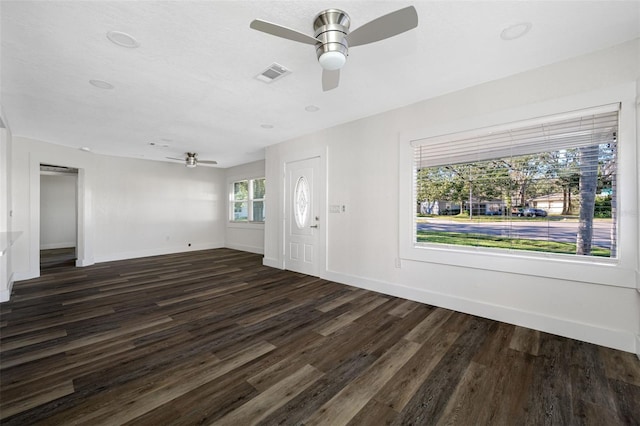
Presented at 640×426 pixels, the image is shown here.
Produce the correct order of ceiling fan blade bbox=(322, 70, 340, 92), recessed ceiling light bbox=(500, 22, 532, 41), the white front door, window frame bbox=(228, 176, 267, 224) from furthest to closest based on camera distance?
window frame bbox=(228, 176, 267, 224) → the white front door → ceiling fan blade bbox=(322, 70, 340, 92) → recessed ceiling light bbox=(500, 22, 532, 41)

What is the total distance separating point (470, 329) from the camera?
275 cm

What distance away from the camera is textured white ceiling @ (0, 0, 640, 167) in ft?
6.20

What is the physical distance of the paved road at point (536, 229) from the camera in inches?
99.0

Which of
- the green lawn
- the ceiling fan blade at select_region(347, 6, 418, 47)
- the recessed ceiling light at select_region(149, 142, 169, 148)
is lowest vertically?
the green lawn

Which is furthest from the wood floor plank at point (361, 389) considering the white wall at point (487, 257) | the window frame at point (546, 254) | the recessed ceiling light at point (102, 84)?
the recessed ceiling light at point (102, 84)

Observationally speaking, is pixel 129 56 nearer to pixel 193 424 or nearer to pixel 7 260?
pixel 193 424

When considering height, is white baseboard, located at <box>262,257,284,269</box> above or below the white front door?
below

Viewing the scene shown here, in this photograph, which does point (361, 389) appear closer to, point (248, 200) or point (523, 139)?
point (523, 139)

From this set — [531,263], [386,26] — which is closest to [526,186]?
[531,263]

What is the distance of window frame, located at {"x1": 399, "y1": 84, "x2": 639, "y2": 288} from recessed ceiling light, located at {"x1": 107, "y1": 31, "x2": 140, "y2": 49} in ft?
10.3

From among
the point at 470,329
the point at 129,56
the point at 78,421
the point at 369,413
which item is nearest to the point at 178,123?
the point at 129,56

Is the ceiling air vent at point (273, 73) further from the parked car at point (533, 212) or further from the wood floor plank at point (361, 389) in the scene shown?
the parked car at point (533, 212)

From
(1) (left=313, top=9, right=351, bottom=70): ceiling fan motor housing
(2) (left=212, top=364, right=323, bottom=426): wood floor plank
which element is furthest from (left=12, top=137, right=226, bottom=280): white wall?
(1) (left=313, top=9, right=351, bottom=70): ceiling fan motor housing

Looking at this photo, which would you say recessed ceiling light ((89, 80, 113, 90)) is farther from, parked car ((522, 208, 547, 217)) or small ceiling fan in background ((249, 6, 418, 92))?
parked car ((522, 208, 547, 217))
